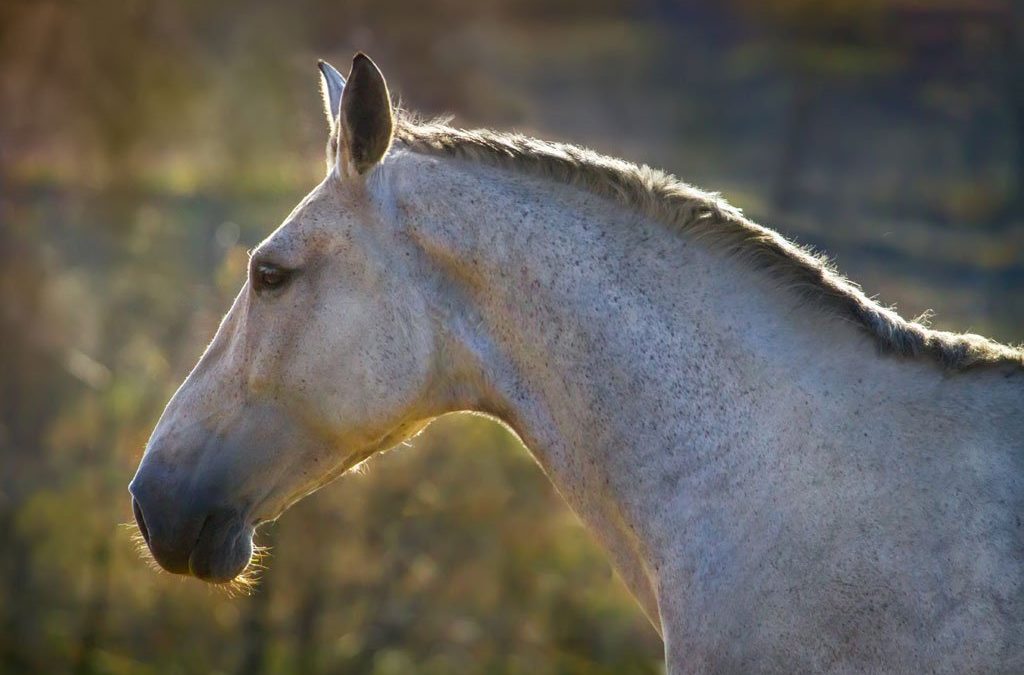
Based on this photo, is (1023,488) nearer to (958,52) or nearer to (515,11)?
(958,52)

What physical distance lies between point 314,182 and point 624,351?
6.38m

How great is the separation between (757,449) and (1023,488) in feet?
1.92

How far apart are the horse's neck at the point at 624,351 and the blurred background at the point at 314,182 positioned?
198 inches

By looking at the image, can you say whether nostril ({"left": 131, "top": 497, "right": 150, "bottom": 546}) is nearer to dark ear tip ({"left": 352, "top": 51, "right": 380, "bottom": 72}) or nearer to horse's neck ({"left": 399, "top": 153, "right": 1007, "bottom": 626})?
Answer: horse's neck ({"left": 399, "top": 153, "right": 1007, "bottom": 626})

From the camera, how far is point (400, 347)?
2.78m

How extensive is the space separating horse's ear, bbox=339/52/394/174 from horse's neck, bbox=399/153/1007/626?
121 millimetres

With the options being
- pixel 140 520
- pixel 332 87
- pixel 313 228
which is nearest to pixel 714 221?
pixel 313 228

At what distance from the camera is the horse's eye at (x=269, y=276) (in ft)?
9.43

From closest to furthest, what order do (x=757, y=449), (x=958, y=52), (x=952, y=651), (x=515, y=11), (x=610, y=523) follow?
(x=952, y=651) → (x=757, y=449) → (x=610, y=523) → (x=958, y=52) → (x=515, y=11)

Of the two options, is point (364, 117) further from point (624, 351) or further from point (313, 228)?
point (624, 351)

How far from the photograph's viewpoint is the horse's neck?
2.60 metres

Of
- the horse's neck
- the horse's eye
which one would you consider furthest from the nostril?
the horse's neck

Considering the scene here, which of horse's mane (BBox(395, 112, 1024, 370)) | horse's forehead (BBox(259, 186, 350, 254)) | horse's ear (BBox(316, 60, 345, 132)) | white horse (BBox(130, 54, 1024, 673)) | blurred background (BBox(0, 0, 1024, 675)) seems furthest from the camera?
blurred background (BBox(0, 0, 1024, 675))

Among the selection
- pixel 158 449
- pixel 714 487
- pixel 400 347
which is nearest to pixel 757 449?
pixel 714 487
